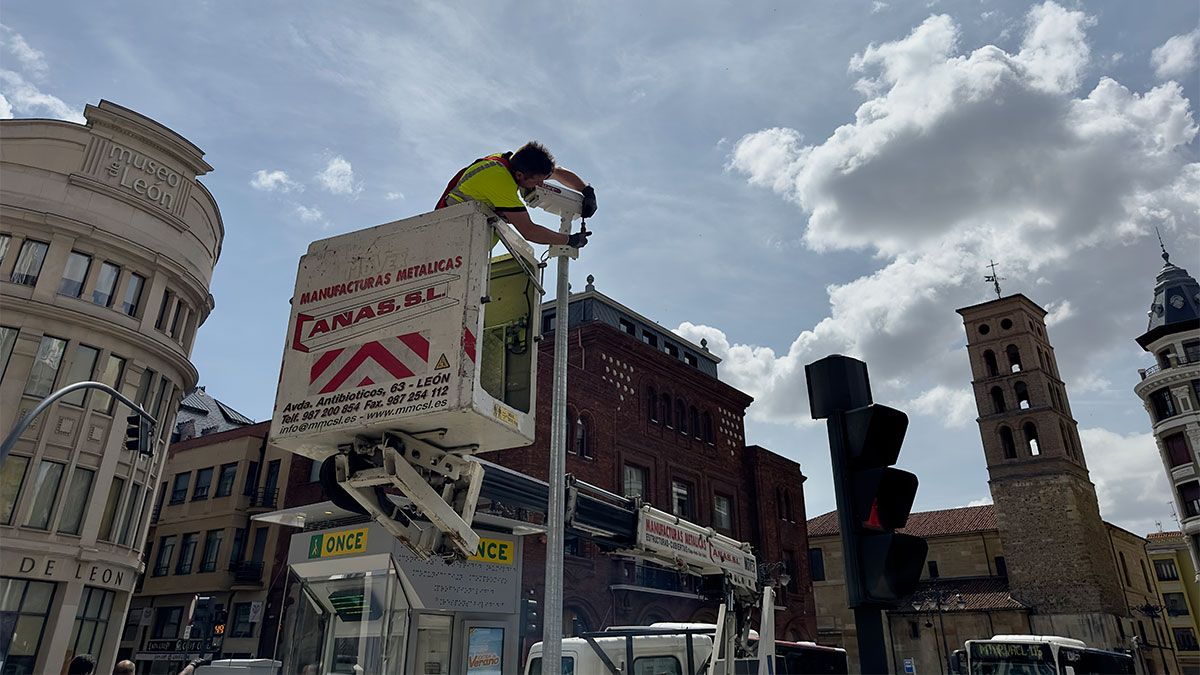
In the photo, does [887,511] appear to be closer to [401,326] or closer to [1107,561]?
[401,326]

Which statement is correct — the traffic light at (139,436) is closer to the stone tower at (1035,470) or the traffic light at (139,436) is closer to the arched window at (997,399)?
the stone tower at (1035,470)

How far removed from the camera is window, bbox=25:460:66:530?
24469mm

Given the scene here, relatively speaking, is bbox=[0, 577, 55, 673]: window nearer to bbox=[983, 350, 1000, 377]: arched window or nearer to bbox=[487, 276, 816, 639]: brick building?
bbox=[487, 276, 816, 639]: brick building

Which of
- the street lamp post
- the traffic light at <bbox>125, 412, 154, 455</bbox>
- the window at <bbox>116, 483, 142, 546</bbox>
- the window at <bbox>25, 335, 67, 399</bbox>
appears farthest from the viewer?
the street lamp post

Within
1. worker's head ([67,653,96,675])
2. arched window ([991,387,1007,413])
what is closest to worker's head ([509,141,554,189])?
worker's head ([67,653,96,675])

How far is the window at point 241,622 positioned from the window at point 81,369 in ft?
32.9

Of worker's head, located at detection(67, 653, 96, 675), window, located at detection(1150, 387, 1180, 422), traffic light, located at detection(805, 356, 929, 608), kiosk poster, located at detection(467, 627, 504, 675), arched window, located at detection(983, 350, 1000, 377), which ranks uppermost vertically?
arched window, located at detection(983, 350, 1000, 377)

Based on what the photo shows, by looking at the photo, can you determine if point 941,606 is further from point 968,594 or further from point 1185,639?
point 1185,639

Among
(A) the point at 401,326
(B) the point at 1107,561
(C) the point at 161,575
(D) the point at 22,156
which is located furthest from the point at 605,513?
(B) the point at 1107,561

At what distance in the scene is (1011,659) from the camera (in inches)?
728

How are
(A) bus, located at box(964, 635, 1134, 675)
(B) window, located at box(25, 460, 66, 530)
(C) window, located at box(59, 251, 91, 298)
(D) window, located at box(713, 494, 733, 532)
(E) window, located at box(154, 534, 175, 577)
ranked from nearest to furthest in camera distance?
1. (A) bus, located at box(964, 635, 1134, 675)
2. (B) window, located at box(25, 460, 66, 530)
3. (C) window, located at box(59, 251, 91, 298)
4. (E) window, located at box(154, 534, 175, 577)
5. (D) window, located at box(713, 494, 733, 532)

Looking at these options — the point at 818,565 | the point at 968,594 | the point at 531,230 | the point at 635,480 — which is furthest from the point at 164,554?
the point at 968,594

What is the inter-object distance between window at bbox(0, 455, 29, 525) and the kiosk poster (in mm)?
22055

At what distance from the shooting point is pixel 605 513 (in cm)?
894
